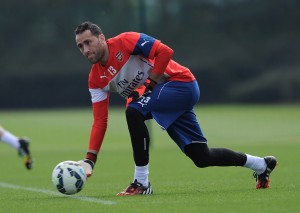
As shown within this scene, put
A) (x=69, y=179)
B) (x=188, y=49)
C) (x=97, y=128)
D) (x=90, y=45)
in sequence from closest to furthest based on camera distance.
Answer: (x=69, y=179)
(x=90, y=45)
(x=97, y=128)
(x=188, y=49)

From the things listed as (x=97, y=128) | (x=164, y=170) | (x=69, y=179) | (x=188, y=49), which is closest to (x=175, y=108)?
(x=97, y=128)

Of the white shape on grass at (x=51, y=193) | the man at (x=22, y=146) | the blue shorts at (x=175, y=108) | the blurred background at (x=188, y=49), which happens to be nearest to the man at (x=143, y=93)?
the blue shorts at (x=175, y=108)

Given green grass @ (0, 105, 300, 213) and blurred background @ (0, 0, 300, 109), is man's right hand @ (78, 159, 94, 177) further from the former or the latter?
blurred background @ (0, 0, 300, 109)

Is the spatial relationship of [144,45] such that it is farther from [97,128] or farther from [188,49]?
[188,49]

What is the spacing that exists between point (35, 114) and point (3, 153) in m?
14.1

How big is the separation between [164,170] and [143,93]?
4.24 m

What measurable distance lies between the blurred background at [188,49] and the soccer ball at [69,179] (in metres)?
21.3

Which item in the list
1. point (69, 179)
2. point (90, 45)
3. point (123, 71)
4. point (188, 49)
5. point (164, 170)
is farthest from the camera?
point (188, 49)

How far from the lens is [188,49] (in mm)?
31625

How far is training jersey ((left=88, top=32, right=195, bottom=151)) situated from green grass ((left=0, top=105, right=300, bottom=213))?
89 cm

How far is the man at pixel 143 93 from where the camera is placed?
27.0 feet

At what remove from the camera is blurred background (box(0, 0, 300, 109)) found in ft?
99.8

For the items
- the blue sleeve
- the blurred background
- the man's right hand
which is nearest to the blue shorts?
the blue sleeve

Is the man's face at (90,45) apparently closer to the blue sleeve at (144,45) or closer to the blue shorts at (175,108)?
the blue sleeve at (144,45)
